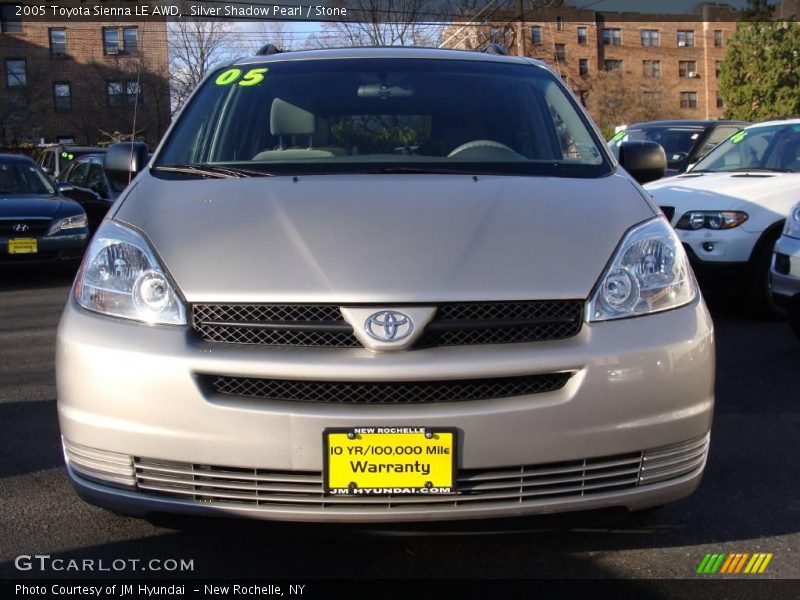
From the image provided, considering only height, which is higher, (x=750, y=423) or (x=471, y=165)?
(x=471, y=165)

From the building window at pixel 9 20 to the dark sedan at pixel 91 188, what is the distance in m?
33.4

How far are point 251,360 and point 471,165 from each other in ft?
4.48

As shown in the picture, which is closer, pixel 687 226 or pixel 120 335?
pixel 120 335

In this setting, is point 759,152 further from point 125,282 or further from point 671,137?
point 125,282

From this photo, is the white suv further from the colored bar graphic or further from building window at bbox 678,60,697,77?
building window at bbox 678,60,697,77

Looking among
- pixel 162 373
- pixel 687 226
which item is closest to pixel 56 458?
pixel 162 373

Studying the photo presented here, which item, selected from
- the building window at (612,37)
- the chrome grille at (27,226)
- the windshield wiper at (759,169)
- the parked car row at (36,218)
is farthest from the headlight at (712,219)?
the building window at (612,37)

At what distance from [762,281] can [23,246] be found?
7.60 metres

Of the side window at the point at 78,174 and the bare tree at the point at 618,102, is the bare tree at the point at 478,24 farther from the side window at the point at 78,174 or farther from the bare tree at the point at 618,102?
the bare tree at the point at 618,102

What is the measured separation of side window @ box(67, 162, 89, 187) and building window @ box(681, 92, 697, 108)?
53678mm

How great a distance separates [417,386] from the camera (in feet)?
8.21

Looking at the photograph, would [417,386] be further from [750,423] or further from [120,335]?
[750,423]

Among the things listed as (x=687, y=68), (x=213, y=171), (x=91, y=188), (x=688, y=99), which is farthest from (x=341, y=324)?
(x=687, y=68)

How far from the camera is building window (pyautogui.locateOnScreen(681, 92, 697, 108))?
200ft
